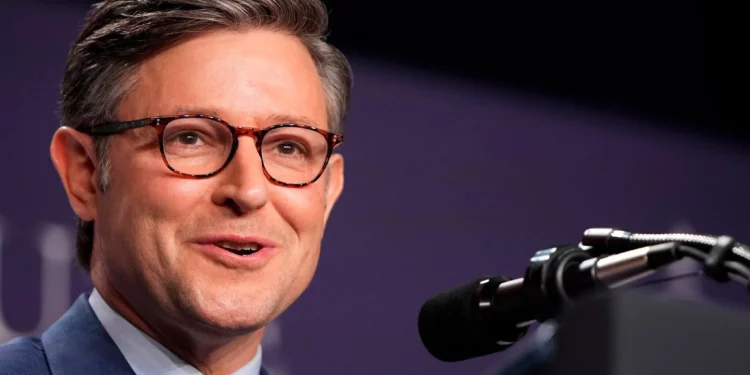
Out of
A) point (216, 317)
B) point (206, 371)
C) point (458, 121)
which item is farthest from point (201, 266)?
point (458, 121)

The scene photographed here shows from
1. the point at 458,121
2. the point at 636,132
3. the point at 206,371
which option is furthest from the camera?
the point at 636,132

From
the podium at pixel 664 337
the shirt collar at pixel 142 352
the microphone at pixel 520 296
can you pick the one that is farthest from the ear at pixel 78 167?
the podium at pixel 664 337

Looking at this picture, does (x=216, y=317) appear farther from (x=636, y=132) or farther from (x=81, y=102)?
(x=636, y=132)

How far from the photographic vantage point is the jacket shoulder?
67.9 inches

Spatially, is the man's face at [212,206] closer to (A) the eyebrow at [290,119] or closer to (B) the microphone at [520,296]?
(A) the eyebrow at [290,119]

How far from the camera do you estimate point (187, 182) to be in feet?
5.57

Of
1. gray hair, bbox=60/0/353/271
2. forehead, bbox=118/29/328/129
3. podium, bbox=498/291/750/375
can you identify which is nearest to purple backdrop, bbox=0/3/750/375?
gray hair, bbox=60/0/353/271

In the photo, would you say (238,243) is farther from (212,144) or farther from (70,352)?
(70,352)

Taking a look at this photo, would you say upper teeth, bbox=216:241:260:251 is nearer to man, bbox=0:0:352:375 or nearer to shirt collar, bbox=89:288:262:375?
man, bbox=0:0:352:375

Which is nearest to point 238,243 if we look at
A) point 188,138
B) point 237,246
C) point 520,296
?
point 237,246

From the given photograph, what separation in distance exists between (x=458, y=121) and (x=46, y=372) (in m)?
1.99

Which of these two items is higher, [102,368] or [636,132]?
[636,132]

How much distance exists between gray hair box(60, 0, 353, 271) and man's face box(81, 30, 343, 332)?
3cm

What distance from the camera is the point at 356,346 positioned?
3.08 meters
